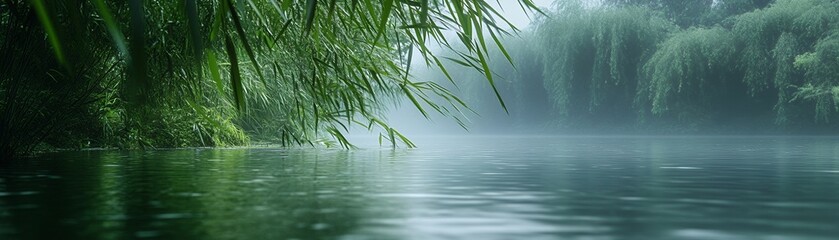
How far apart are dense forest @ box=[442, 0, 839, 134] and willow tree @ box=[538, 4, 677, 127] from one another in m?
0.03

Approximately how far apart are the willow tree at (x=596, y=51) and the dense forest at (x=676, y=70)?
3 cm

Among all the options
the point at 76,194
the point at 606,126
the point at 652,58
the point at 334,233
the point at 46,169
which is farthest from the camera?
the point at 606,126

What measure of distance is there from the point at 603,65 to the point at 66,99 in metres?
19.7

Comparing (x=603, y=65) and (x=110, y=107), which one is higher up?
(x=603, y=65)

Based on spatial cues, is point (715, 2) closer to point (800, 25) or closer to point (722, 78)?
point (722, 78)

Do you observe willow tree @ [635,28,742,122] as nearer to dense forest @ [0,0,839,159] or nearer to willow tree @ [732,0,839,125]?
dense forest @ [0,0,839,159]

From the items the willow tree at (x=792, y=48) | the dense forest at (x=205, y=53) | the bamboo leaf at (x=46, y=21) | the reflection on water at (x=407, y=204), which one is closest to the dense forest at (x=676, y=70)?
the willow tree at (x=792, y=48)

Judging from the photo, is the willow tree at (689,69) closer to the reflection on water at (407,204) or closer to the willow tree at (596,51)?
the willow tree at (596,51)

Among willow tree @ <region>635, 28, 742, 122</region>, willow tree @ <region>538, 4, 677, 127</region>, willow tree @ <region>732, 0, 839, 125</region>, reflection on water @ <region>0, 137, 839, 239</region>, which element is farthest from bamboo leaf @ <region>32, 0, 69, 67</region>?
willow tree @ <region>538, 4, 677, 127</region>

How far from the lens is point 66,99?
591 centimetres

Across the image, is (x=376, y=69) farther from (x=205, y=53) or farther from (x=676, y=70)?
(x=676, y=70)

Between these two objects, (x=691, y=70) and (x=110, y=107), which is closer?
(x=110, y=107)

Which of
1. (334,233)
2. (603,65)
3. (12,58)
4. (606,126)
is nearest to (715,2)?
(606,126)

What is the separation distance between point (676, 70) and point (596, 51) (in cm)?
378
